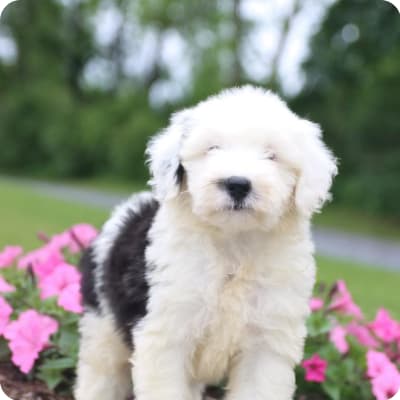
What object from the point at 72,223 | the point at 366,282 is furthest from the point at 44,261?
the point at 72,223

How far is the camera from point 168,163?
138 inches

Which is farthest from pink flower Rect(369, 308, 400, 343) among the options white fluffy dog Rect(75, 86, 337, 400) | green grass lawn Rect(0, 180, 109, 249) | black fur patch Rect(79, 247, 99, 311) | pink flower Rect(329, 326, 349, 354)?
green grass lawn Rect(0, 180, 109, 249)

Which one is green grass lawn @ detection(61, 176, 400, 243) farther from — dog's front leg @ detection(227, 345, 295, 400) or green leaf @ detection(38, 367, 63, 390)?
dog's front leg @ detection(227, 345, 295, 400)

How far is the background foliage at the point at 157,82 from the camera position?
55.6 ft

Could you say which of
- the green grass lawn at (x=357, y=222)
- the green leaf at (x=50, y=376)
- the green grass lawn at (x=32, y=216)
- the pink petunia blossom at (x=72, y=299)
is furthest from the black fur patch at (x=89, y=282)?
the green grass lawn at (x=357, y=222)

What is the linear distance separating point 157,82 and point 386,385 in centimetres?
2577

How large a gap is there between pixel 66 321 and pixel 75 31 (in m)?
28.6

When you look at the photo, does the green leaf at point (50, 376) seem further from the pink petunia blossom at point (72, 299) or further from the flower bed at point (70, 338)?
the pink petunia blossom at point (72, 299)

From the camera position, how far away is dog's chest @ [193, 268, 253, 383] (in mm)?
3391

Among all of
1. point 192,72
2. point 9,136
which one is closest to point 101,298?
point 192,72

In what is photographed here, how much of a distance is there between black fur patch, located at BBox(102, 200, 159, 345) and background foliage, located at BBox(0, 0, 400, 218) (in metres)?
13.3

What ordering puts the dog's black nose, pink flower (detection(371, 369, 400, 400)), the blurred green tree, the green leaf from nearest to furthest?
the dog's black nose, pink flower (detection(371, 369, 400, 400)), the green leaf, the blurred green tree

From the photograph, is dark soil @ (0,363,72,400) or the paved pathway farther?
the paved pathway

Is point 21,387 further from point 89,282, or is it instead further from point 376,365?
point 376,365
